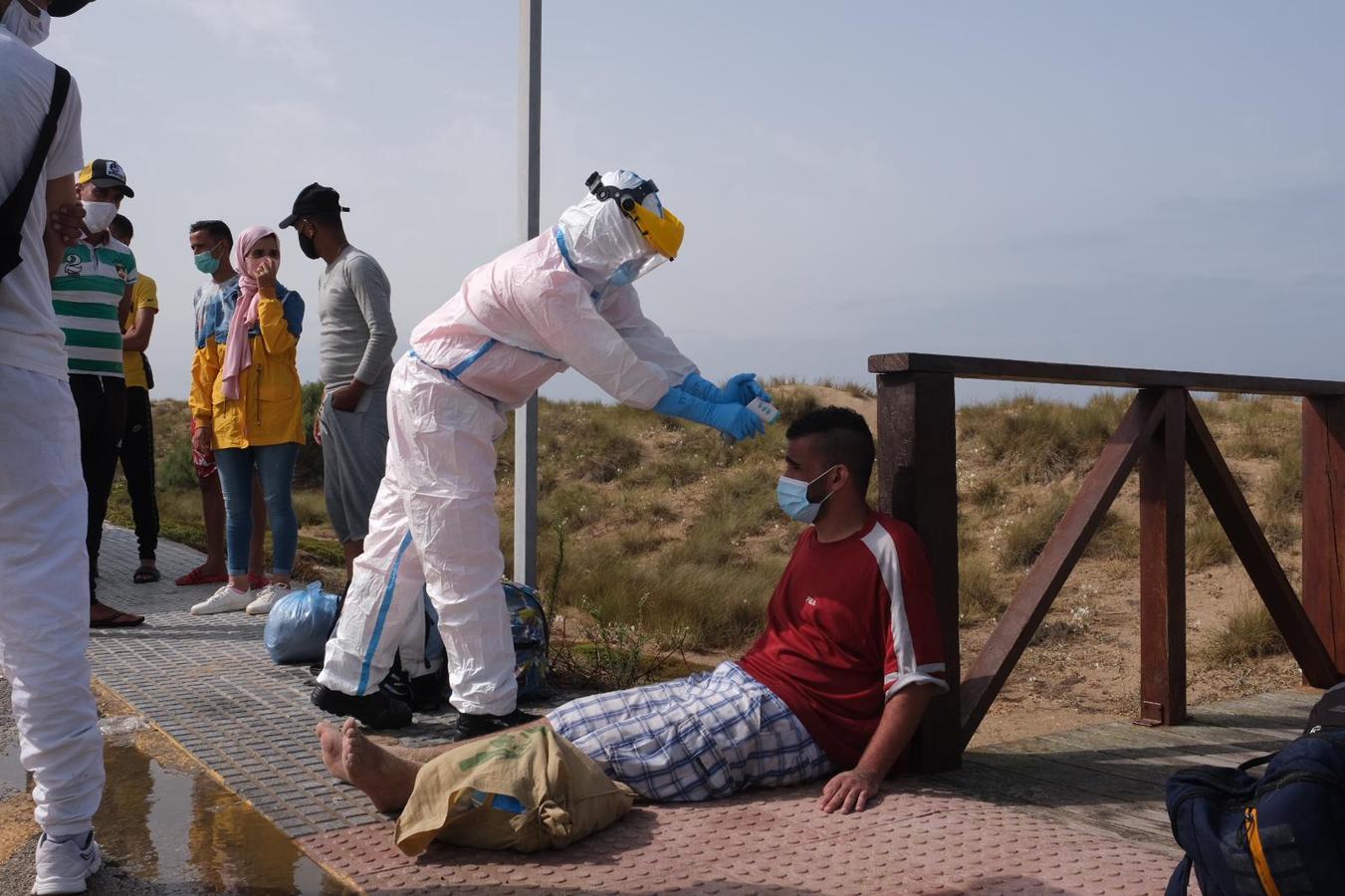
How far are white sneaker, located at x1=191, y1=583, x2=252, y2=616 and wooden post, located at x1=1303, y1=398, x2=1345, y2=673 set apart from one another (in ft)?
16.4

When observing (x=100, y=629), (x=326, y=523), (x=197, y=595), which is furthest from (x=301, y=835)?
(x=326, y=523)

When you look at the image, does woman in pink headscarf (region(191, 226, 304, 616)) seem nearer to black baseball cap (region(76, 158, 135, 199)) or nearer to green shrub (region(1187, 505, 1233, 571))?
black baseball cap (region(76, 158, 135, 199))

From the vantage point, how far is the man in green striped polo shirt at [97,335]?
5.26 metres

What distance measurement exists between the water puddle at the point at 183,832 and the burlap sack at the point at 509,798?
0.89 ft

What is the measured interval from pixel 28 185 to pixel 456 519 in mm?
1502

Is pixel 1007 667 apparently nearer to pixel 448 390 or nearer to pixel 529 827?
pixel 529 827

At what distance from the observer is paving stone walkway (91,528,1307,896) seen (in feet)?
8.39

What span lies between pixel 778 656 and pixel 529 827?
0.95 meters

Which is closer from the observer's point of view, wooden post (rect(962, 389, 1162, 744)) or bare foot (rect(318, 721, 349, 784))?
bare foot (rect(318, 721, 349, 784))

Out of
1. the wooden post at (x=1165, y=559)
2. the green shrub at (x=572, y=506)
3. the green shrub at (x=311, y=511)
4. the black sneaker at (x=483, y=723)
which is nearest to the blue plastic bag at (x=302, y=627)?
the black sneaker at (x=483, y=723)

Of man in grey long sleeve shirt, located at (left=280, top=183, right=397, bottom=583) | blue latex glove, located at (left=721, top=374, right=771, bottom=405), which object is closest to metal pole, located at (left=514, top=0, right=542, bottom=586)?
man in grey long sleeve shirt, located at (left=280, top=183, right=397, bottom=583)

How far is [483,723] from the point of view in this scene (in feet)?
11.8

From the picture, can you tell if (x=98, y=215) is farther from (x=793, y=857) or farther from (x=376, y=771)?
(x=793, y=857)

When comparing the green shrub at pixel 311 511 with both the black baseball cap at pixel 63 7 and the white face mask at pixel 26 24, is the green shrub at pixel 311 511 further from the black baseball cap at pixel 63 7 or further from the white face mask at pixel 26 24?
the white face mask at pixel 26 24
